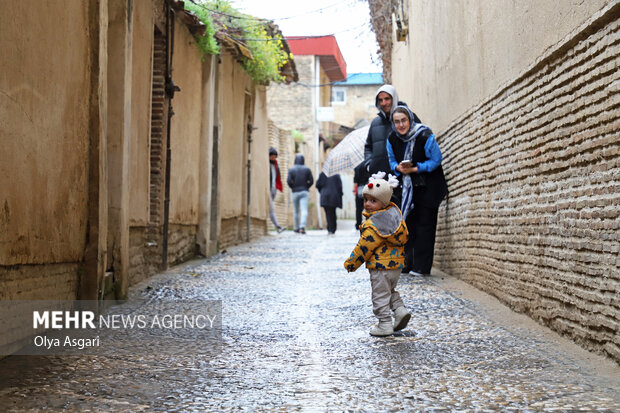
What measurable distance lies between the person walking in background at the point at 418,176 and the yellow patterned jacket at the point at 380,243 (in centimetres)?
289

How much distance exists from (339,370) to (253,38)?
10432 mm

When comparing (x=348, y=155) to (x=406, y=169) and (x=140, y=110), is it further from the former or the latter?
(x=140, y=110)

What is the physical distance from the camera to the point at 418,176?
26.4ft

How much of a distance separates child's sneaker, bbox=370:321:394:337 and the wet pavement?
8 cm

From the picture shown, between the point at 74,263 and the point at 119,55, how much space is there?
6.22ft

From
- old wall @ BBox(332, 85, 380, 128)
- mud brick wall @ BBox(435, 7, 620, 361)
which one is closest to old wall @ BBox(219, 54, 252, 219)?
mud brick wall @ BBox(435, 7, 620, 361)

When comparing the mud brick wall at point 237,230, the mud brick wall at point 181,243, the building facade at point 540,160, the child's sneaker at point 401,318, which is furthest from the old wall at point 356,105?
the child's sneaker at point 401,318

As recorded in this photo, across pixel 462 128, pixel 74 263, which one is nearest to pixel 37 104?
pixel 74 263

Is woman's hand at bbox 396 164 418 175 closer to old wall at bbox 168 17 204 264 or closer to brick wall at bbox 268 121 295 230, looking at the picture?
Answer: old wall at bbox 168 17 204 264

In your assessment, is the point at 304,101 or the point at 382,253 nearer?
the point at 382,253

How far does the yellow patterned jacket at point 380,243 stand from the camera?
5.05 m

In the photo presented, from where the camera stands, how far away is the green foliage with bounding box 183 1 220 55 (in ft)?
32.2

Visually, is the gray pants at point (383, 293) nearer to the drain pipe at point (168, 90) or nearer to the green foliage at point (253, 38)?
the drain pipe at point (168, 90)

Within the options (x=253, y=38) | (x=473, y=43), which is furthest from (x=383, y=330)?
(x=253, y=38)
